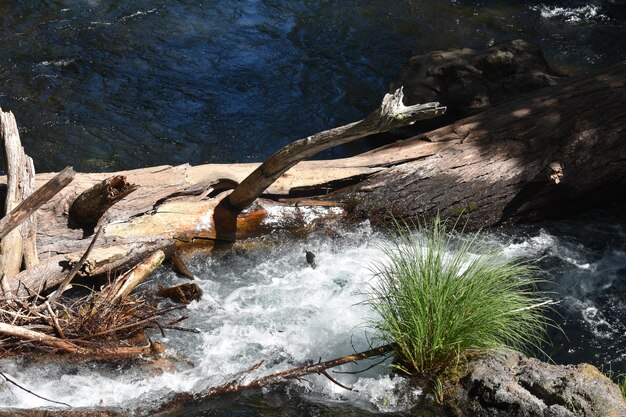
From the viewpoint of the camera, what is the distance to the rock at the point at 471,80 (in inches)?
295

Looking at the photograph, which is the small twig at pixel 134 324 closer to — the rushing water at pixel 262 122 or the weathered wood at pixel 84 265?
the rushing water at pixel 262 122

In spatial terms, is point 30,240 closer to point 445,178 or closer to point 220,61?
point 445,178

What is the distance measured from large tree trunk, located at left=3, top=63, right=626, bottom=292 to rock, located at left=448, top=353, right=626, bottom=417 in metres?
1.95

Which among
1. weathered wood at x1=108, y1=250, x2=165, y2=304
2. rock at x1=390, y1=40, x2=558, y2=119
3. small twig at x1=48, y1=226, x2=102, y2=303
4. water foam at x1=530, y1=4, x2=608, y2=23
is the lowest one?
weathered wood at x1=108, y1=250, x2=165, y2=304

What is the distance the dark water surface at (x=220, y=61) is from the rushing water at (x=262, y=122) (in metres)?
0.02

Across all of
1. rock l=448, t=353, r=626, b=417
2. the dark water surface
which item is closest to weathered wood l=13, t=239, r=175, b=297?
the dark water surface

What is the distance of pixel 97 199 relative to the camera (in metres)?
4.96

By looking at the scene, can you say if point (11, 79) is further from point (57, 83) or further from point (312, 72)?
point (312, 72)

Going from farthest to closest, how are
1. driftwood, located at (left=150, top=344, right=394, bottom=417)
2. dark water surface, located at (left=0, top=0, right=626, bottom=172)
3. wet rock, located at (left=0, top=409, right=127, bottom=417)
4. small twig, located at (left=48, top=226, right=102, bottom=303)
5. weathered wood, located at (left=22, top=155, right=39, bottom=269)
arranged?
dark water surface, located at (left=0, top=0, right=626, bottom=172), weathered wood, located at (left=22, top=155, right=39, bottom=269), small twig, located at (left=48, top=226, right=102, bottom=303), driftwood, located at (left=150, top=344, right=394, bottom=417), wet rock, located at (left=0, top=409, right=127, bottom=417)

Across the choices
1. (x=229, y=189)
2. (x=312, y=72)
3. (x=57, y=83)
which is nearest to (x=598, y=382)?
(x=229, y=189)

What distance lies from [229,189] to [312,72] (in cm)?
338

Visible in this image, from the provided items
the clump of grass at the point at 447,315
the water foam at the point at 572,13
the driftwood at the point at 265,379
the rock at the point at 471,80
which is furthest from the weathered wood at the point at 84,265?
the water foam at the point at 572,13

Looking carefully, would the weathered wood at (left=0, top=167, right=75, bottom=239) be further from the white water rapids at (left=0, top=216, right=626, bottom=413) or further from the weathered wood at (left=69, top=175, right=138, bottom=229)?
the white water rapids at (left=0, top=216, right=626, bottom=413)

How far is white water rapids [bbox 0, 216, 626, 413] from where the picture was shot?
4223mm
